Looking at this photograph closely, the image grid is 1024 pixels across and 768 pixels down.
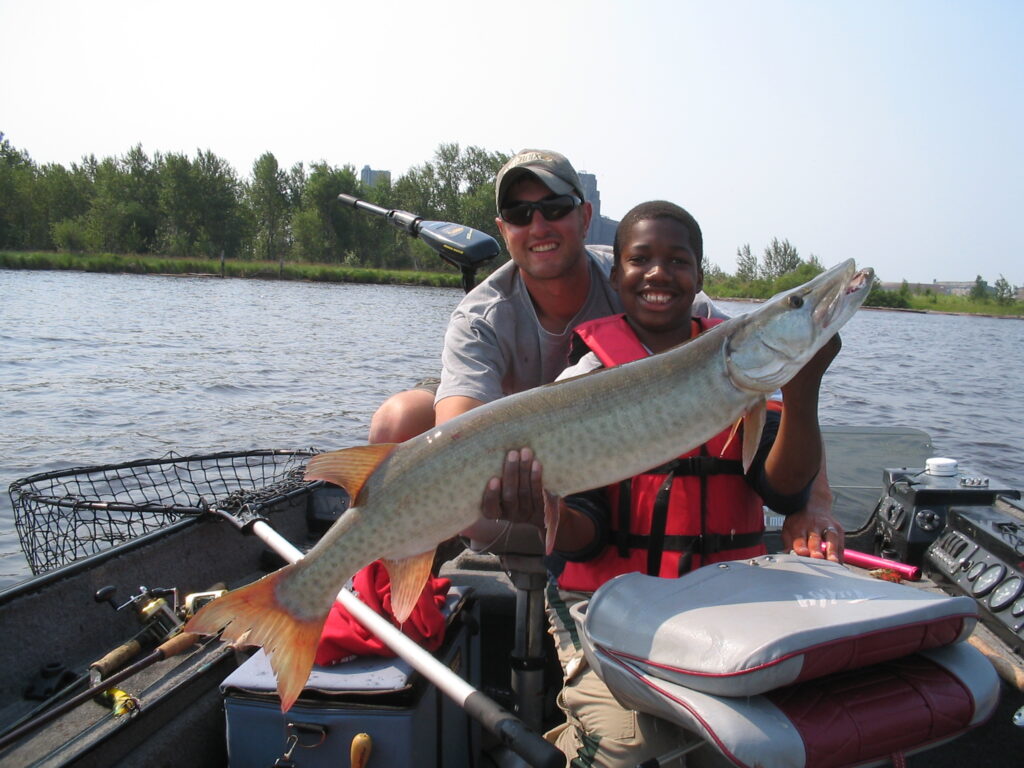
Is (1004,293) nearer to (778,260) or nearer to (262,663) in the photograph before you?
(778,260)

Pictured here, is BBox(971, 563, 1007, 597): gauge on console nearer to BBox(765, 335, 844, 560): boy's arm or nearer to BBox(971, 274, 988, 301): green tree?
BBox(765, 335, 844, 560): boy's arm

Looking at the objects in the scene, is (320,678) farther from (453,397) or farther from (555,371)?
(555,371)

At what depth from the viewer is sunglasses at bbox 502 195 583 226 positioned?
136 inches

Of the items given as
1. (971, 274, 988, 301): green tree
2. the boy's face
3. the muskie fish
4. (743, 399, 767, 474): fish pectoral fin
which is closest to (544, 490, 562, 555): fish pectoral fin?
the muskie fish

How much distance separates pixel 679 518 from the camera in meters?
2.64

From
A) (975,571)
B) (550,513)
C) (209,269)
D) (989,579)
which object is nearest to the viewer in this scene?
(550,513)

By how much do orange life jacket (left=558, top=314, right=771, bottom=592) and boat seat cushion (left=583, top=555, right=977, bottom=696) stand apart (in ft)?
1.34

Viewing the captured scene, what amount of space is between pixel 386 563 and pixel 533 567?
0.83 m

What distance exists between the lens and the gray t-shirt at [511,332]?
11.1ft

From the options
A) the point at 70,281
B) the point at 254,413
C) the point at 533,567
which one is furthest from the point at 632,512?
the point at 70,281

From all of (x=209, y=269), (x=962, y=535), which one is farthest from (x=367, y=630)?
(x=209, y=269)

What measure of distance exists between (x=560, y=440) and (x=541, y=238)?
149 centimetres

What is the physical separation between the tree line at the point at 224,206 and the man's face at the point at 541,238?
54.1 m

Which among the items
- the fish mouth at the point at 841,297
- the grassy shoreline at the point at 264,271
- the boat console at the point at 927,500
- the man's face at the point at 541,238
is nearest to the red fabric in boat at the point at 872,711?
the fish mouth at the point at 841,297
